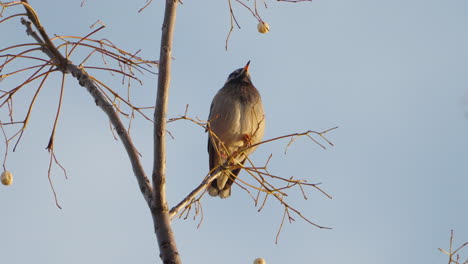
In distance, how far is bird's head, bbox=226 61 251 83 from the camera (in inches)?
256

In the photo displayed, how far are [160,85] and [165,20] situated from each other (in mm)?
280

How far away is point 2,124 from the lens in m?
2.71

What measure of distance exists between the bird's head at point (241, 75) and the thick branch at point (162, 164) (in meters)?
4.16

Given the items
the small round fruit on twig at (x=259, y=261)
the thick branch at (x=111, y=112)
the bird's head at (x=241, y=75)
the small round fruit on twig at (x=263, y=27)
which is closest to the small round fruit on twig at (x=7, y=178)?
the thick branch at (x=111, y=112)

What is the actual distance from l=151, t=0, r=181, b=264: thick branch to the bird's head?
4.16m

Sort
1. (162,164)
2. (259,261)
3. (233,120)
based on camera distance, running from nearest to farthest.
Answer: (162,164) → (259,261) → (233,120)

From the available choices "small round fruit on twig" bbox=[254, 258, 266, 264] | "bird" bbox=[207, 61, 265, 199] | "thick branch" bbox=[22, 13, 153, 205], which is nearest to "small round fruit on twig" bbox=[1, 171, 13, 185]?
"thick branch" bbox=[22, 13, 153, 205]

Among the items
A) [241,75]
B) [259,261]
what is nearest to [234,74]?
[241,75]

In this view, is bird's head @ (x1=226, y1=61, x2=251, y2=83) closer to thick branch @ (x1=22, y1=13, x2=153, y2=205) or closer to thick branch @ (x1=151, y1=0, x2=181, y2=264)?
thick branch @ (x1=22, y1=13, x2=153, y2=205)

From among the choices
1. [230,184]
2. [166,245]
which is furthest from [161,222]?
[230,184]

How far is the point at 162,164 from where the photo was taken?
225cm

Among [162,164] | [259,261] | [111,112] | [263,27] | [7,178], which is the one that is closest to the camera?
[162,164]

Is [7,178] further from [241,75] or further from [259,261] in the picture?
[241,75]

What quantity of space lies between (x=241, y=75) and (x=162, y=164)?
173 inches
